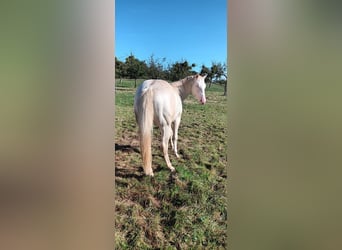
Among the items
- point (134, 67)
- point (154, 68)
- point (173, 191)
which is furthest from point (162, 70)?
point (173, 191)

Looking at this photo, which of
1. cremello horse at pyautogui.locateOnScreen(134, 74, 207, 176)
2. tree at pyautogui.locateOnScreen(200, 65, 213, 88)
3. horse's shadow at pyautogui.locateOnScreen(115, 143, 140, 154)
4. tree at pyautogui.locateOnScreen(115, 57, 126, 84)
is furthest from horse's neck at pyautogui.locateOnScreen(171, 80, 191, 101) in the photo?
horse's shadow at pyautogui.locateOnScreen(115, 143, 140, 154)

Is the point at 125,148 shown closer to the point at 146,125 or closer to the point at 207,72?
the point at 146,125

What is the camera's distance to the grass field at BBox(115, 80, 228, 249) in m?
1.88

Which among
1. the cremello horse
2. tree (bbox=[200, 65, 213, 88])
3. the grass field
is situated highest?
tree (bbox=[200, 65, 213, 88])

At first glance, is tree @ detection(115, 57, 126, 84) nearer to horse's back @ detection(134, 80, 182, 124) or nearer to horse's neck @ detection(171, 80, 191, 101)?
horse's back @ detection(134, 80, 182, 124)

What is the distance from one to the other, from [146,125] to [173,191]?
17.6 inches

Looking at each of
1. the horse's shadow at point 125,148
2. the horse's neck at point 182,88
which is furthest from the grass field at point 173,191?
the horse's neck at point 182,88

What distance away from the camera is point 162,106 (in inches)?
78.0

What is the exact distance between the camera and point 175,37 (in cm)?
192

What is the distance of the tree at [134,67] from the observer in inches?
73.2
